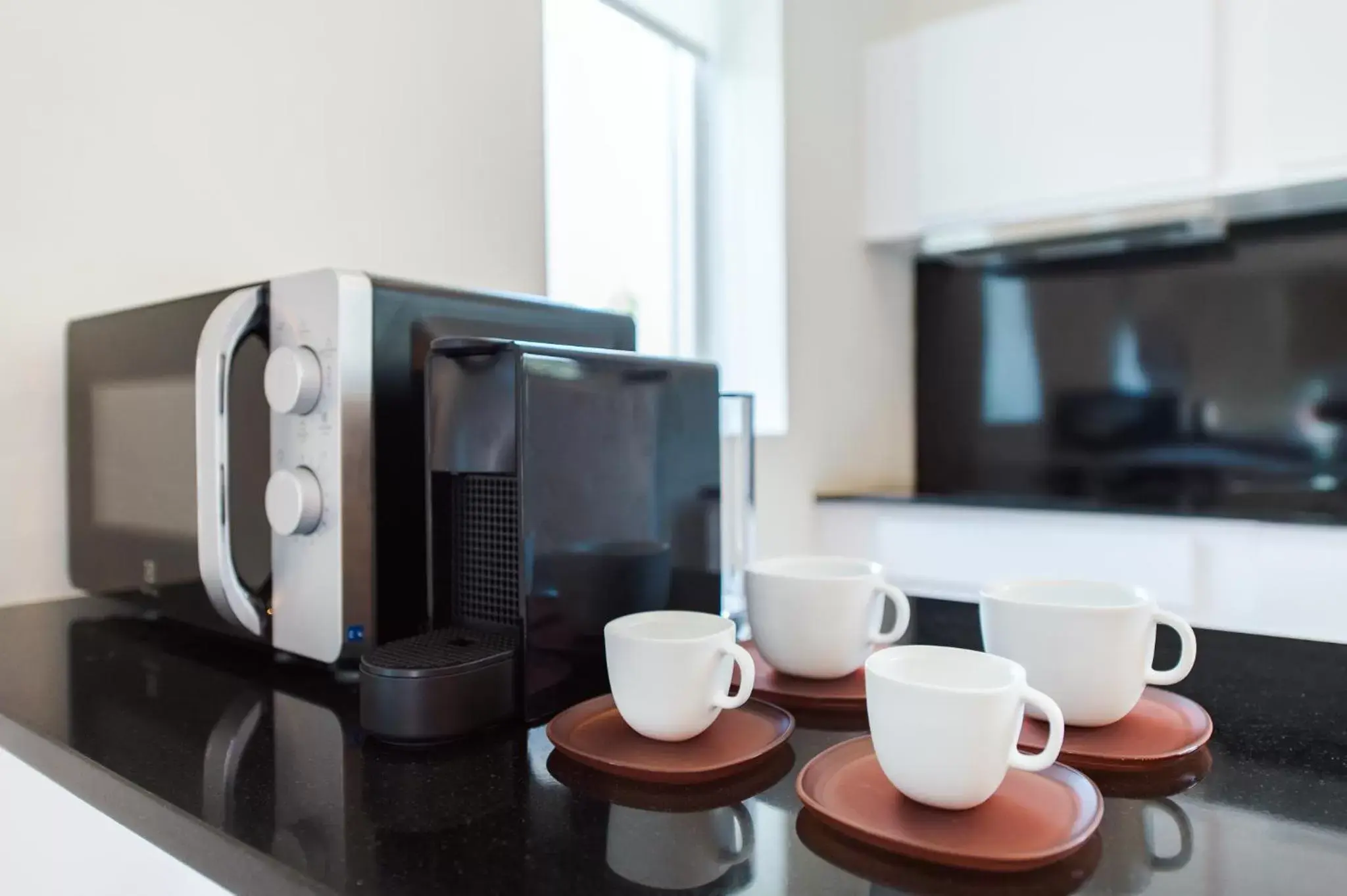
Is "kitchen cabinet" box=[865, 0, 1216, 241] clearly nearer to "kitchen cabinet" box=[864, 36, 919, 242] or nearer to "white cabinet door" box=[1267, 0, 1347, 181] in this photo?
"kitchen cabinet" box=[864, 36, 919, 242]

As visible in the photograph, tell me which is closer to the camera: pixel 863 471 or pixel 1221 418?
pixel 1221 418

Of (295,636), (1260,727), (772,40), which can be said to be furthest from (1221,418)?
(295,636)

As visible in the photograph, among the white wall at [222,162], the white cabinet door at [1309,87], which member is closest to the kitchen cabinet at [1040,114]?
the white cabinet door at [1309,87]

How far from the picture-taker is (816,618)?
62cm

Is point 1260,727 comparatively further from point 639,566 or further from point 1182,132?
point 1182,132

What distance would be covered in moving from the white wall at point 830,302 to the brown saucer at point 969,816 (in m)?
1.60

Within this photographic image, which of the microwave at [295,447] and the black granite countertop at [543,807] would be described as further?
the microwave at [295,447]

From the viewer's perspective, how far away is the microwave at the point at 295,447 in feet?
2.29

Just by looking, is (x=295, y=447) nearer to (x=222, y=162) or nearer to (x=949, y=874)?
(x=949, y=874)

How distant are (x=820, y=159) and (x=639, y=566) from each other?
1817 millimetres

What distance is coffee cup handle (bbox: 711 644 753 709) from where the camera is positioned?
0.50 meters

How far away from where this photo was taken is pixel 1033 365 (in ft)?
7.97

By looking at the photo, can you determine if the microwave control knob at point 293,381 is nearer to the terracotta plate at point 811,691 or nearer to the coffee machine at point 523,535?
the coffee machine at point 523,535

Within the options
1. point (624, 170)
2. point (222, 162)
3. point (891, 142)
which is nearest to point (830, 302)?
point (891, 142)
